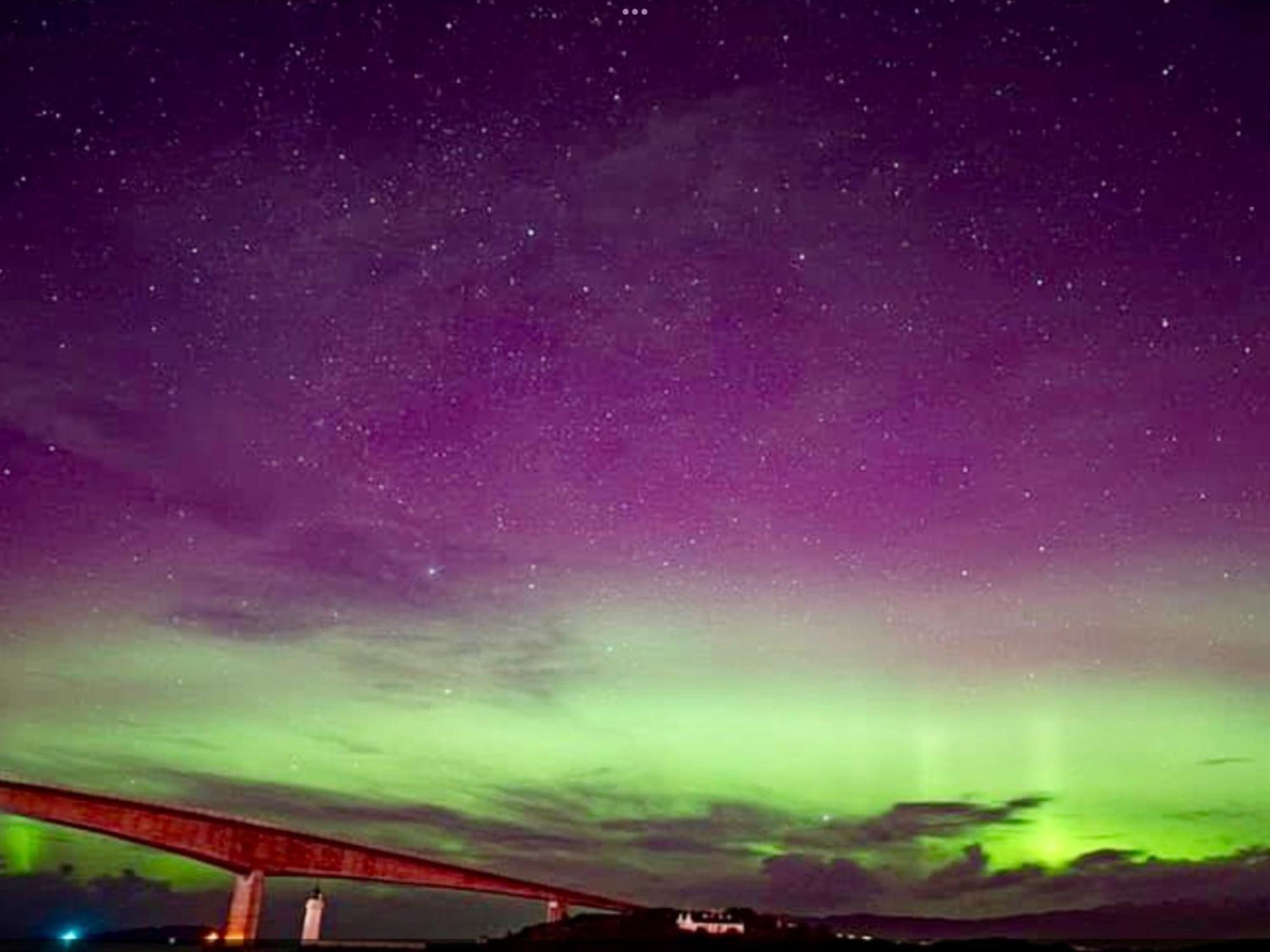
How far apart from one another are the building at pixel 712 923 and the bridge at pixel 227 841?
43.9 m

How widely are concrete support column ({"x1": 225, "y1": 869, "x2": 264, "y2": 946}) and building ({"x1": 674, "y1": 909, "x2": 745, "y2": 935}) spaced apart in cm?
4812

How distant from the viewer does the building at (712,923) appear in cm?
12100

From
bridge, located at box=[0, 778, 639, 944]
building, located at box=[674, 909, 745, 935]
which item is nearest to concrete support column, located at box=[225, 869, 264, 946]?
bridge, located at box=[0, 778, 639, 944]

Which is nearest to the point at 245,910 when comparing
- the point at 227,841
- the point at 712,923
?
the point at 227,841

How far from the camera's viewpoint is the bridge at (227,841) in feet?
419

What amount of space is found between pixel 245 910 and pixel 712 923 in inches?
2096

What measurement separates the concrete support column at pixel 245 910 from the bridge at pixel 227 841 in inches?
2.9

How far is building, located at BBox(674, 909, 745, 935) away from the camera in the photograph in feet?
397

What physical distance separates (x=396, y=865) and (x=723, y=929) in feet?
175

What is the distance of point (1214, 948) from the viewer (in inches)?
4594

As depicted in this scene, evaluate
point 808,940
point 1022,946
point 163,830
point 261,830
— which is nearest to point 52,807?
point 163,830

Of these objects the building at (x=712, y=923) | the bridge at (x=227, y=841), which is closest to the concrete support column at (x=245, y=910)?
the bridge at (x=227, y=841)

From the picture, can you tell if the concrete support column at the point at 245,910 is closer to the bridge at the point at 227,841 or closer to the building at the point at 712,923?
the bridge at the point at 227,841

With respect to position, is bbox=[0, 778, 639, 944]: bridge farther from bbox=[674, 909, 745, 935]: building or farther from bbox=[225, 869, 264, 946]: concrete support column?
bbox=[674, 909, 745, 935]: building
